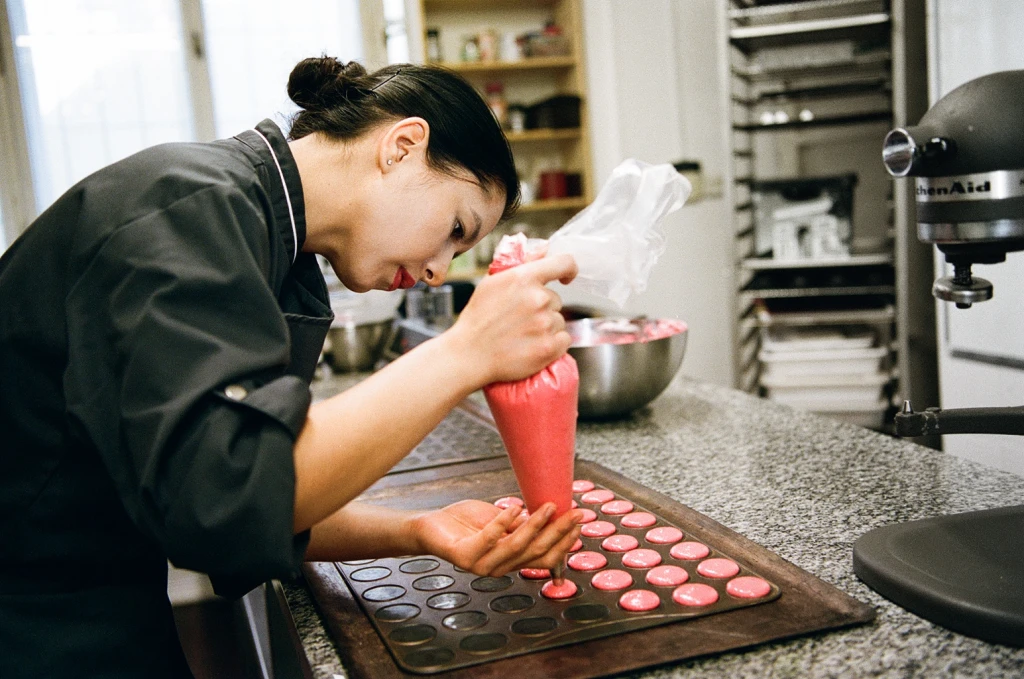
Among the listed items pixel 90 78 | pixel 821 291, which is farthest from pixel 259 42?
pixel 821 291

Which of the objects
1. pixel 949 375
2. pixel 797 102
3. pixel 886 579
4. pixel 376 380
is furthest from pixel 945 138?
pixel 797 102

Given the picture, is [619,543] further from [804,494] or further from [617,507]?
[804,494]

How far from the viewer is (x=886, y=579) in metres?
0.77

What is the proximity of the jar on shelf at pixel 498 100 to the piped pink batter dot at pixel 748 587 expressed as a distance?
10.6 feet

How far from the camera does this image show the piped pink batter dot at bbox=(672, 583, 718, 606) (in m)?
0.77

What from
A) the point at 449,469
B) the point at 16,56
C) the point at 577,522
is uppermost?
the point at 16,56

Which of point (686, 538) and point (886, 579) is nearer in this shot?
point (886, 579)

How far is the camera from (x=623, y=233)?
95 centimetres

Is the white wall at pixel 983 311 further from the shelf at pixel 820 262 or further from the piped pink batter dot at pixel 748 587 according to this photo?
the piped pink batter dot at pixel 748 587

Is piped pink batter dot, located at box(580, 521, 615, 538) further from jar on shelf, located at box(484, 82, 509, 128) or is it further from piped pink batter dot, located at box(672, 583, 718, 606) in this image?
jar on shelf, located at box(484, 82, 509, 128)

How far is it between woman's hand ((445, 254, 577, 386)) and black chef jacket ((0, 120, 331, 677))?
0.16 meters

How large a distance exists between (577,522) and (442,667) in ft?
0.65

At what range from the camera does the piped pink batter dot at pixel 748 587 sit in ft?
2.53

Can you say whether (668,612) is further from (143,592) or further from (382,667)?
(143,592)
